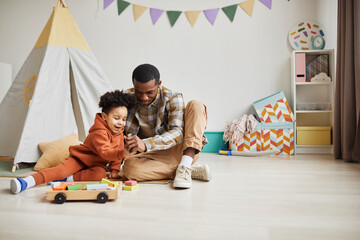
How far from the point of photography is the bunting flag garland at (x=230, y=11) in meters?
3.20

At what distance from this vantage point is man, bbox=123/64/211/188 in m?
1.53

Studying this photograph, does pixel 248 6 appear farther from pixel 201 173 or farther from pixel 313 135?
pixel 201 173

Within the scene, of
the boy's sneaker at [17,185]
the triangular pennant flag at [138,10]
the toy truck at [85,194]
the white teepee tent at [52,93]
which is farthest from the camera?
the triangular pennant flag at [138,10]

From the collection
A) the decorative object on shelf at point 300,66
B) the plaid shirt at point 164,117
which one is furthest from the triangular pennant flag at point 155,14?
the plaid shirt at point 164,117

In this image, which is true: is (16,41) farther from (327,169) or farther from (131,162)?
(327,169)

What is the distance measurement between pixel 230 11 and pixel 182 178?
7.48 ft

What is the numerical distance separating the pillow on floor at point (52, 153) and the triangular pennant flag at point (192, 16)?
1.82 metres

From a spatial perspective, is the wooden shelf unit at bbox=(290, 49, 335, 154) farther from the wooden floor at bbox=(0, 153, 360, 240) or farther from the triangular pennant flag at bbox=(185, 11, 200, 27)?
the wooden floor at bbox=(0, 153, 360, 240)

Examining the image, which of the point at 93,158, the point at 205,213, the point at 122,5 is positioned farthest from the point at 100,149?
the point at 122,5

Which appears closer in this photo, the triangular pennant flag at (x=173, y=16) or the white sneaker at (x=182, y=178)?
the white sneaker at (x=182, y=178)

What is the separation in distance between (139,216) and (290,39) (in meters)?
2.63

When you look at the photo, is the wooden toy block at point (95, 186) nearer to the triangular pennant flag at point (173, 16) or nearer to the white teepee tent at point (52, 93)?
the white teepee tent at point (52, 93)

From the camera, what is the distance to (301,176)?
1792 mm

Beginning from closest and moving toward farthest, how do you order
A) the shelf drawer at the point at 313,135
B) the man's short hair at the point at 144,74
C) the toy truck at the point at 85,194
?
the toy truck at the point at 85,194 → the man's short hair at the point at 144,74 → the shelf drawer at the point at 313,135
